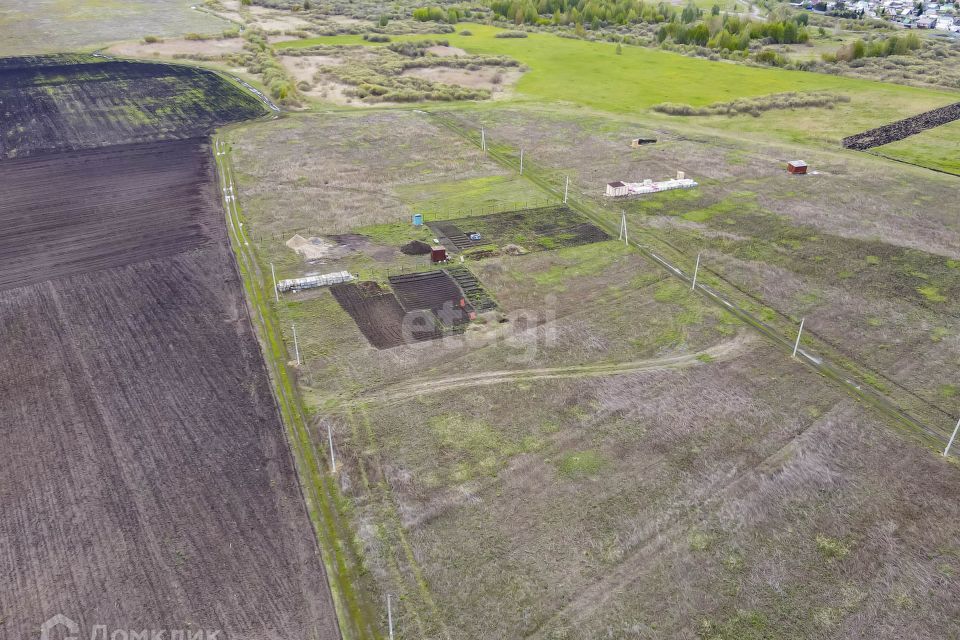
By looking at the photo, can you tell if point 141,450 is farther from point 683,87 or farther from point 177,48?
point 177,48

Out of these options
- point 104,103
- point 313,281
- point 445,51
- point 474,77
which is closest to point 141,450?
point 313,281

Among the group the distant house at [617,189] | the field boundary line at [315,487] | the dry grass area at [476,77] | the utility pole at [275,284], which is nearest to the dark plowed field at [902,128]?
the distant house at [617,189]

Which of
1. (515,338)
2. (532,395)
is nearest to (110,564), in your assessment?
(532,395)

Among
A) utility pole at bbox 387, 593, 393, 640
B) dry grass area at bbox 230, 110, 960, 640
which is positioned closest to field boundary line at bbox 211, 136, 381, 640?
utility pole at bbox 387, 593, 393, 640

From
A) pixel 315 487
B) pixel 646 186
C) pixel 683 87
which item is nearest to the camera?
pixel 315 487

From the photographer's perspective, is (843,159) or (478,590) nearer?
(478,590)

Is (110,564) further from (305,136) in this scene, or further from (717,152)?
(717,152)

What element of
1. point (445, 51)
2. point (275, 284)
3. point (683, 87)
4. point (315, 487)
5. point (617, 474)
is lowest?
point (617, 474)
